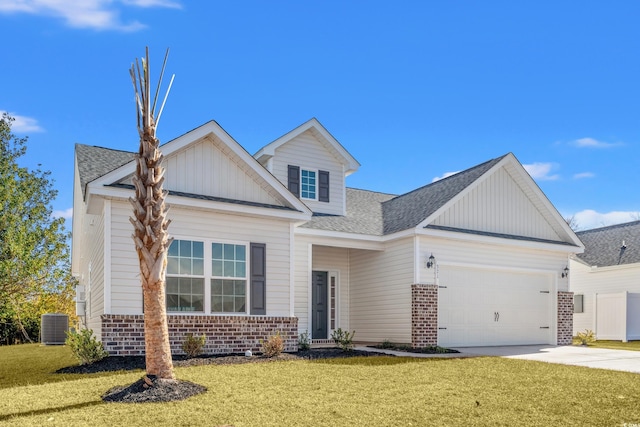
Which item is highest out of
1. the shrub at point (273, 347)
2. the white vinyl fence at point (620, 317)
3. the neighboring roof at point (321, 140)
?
the neighboring roof at point (321, 140)

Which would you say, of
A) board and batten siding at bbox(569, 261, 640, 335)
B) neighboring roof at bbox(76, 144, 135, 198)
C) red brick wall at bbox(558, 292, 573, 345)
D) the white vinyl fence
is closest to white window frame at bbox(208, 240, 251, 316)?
neighboring roof at bbox(76, 144, 135, 198)

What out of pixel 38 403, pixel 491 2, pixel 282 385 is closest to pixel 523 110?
pixel 491 2

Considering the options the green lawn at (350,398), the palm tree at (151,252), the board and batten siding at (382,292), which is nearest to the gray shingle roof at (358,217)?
the board and batten siding at (382,292)

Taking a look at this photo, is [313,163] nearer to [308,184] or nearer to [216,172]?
[308,184]

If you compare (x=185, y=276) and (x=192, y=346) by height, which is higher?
(x=185, y=276)

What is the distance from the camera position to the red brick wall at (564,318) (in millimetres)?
18062

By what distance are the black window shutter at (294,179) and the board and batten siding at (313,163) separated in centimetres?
14

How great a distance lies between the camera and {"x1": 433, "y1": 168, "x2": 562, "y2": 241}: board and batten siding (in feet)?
55.3

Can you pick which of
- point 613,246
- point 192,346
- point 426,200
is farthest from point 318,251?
point 613,246

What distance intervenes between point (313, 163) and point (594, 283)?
1510 cm

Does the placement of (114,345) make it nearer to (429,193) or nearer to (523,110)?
(429,193)

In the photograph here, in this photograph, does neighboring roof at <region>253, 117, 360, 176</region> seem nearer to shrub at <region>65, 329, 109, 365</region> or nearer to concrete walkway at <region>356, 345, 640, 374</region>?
concrete walkway at <region>356, 345, 640, 374</region>

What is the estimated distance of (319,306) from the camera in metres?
17.7

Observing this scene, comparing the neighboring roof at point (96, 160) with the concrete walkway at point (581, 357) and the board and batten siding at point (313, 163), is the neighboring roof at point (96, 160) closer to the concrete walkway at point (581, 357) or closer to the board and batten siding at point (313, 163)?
the board and batten siding at point (313, 163)
